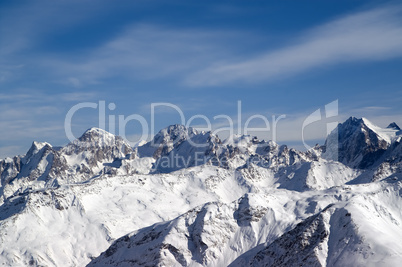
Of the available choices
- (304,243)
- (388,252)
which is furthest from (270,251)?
(388,252)

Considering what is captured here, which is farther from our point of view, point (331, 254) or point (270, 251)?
point (270, 251)

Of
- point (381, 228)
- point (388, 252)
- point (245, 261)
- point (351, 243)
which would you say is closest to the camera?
point (388, 252)

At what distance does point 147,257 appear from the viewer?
19712 centimetres

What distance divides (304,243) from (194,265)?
5017cm

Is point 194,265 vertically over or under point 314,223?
under

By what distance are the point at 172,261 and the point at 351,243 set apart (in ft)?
223

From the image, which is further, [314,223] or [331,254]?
[314,223]

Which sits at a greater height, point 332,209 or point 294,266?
point 332,209

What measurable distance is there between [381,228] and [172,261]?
74.2 metres

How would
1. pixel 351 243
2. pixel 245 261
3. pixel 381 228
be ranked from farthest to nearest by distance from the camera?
pixel 245 261 < pixel 381 228 < pixel 351 243

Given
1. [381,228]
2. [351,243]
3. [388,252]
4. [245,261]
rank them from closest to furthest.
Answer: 1. [388,252]
2. [351,243]
3. [381,228]
4. [245,261]

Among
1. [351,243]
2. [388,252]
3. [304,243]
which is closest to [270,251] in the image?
[304,243]

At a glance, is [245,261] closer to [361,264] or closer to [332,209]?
[332,209]

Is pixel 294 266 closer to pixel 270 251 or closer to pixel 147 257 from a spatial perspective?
pixel 270 251
